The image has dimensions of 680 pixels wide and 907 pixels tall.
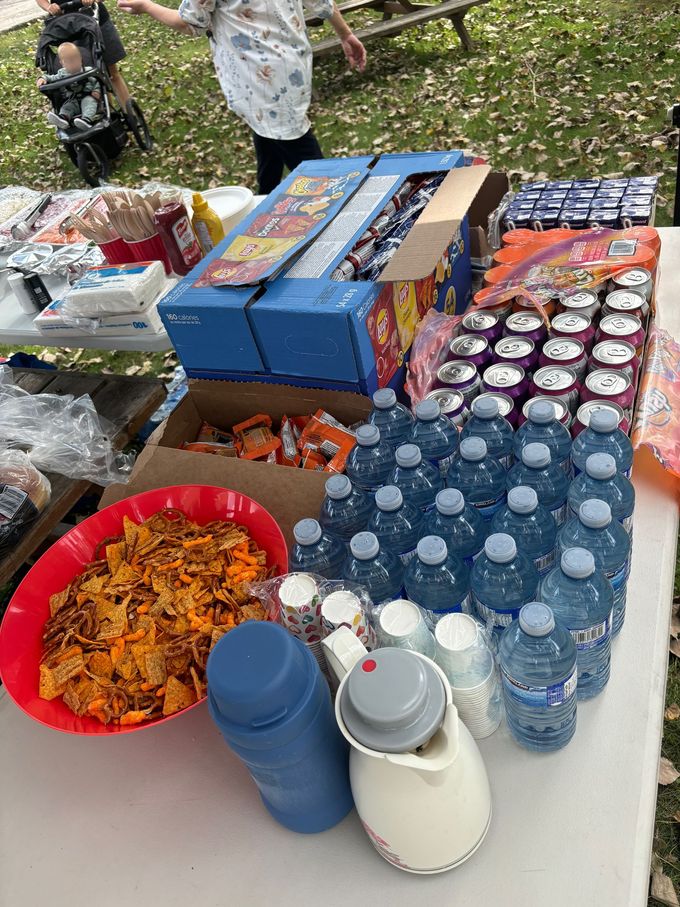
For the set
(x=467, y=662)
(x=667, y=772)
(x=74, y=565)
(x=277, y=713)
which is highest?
(x=277, y=713)

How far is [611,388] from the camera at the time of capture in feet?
5.41

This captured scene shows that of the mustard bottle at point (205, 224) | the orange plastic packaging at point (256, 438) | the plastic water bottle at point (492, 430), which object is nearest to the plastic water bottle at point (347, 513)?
the plastic water bottle at point (492, 430)

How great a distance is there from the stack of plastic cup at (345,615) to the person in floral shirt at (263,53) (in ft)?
9.74

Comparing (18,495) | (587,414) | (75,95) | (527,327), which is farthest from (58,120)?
(587,414)

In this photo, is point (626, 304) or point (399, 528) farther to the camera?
point (626, 304)

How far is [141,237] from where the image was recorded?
2.50 m

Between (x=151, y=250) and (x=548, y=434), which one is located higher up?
(x=151, y=250)

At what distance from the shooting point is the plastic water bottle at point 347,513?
59.4 inches

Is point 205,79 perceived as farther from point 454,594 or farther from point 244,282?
point 454,594

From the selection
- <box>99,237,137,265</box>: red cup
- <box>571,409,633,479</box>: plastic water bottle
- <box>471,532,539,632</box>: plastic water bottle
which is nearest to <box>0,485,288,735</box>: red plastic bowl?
<box>471,532,539,632</box>: plastic water bottle

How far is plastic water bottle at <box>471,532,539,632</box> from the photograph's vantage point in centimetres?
124

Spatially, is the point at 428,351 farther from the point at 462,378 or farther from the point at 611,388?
the point at 611,388

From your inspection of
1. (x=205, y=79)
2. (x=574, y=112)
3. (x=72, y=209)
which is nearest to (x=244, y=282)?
(x=72, y=209)

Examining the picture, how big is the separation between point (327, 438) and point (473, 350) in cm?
47
